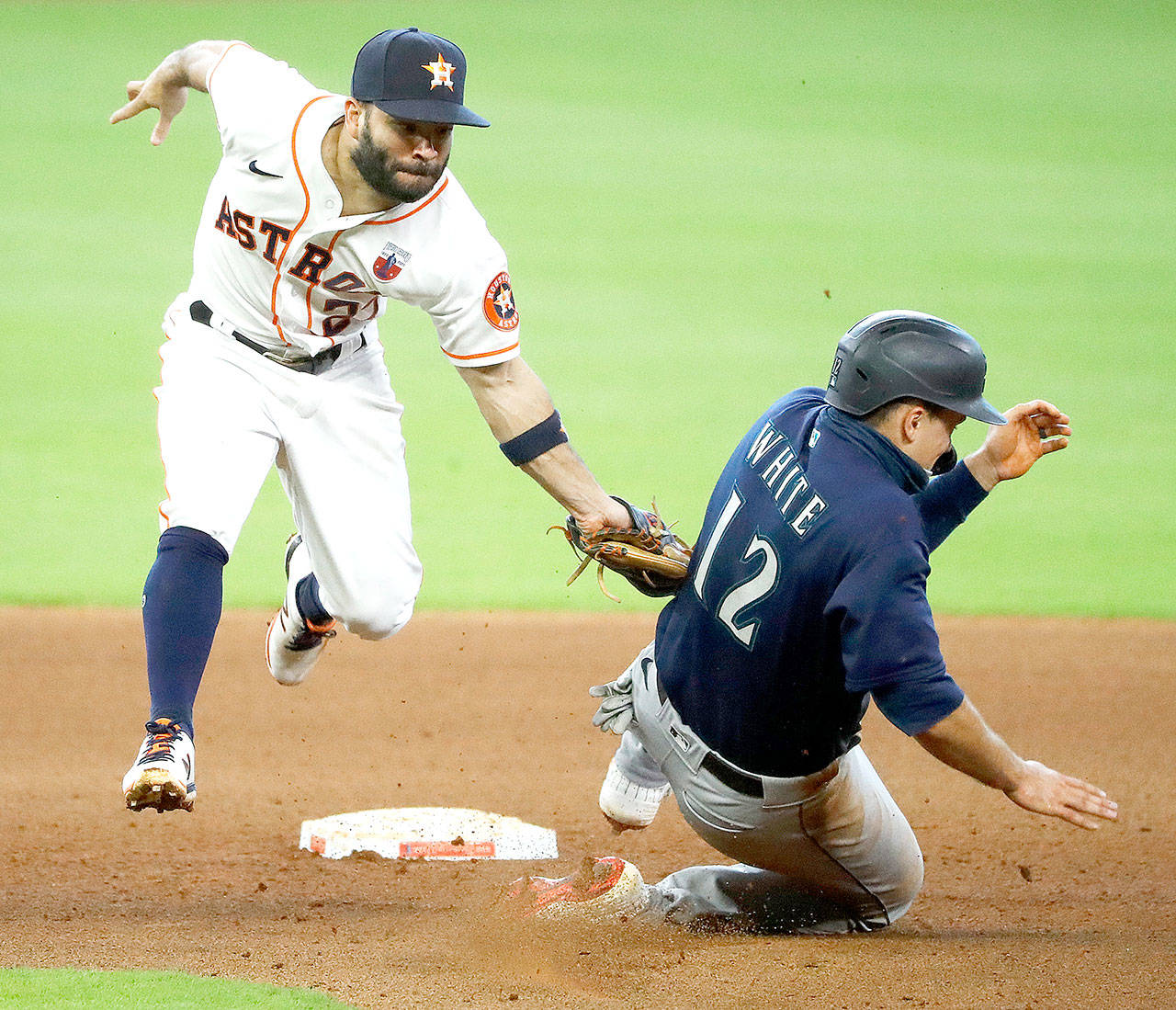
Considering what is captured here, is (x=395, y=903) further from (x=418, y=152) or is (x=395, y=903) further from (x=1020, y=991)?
(x=418, y=152)

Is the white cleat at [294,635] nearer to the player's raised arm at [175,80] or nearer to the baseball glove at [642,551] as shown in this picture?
the baseball glove at [642,551]

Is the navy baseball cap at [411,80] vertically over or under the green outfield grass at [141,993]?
over

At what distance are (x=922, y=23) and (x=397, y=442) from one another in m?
14.7

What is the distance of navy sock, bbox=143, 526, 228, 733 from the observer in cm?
348

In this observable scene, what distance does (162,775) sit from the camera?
3.15m

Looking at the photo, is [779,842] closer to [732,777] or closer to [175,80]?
[732,777]

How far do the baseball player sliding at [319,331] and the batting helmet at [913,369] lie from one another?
754 millimetres

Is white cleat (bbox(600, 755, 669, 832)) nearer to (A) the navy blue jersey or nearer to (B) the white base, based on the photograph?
(A) the navy blue jersey

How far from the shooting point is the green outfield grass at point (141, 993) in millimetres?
3020

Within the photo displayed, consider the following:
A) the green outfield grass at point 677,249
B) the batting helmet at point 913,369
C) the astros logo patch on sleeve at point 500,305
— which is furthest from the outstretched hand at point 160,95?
the batting helmet at point 913,369

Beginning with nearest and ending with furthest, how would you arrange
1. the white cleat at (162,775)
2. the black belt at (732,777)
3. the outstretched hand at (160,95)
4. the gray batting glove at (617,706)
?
the white cleat at (162,775) → the black belt at (732,777) → the gray batting glove at (617,706) → the outstretched hand at (160,95)

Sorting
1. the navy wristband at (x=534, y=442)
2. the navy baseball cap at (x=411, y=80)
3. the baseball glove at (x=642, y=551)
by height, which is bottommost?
the baseball glove at (x=642, y=551)

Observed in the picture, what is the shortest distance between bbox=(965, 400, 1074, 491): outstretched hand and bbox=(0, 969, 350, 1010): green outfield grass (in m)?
1.98

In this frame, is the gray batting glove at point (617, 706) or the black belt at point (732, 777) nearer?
the black belt at point (732, 777)
